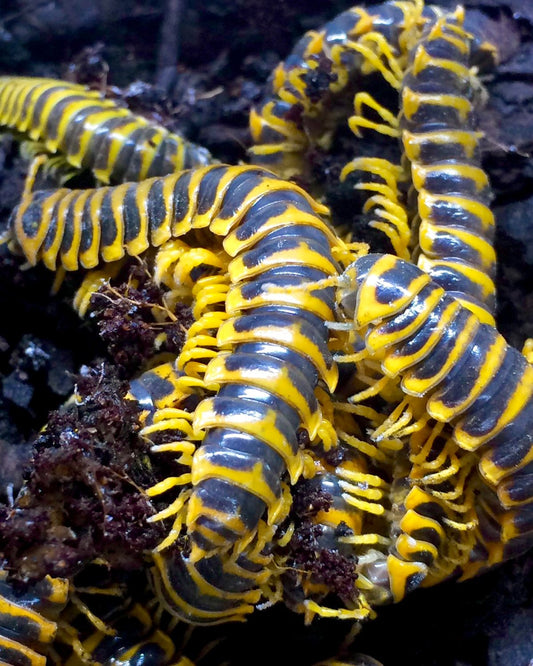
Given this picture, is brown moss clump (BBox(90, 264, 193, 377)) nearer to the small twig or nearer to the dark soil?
the dark soil

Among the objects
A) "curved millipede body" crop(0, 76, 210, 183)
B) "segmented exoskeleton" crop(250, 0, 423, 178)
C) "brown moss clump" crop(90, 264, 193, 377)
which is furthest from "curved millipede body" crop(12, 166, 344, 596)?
"segmented exoskeleton" crop(250, 0, 423, 178)

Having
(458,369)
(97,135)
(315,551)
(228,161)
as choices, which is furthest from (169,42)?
(315,551)

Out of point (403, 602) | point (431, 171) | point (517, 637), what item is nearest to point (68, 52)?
point (431, 171)

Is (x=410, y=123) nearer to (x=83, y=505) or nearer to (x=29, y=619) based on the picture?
(x=83, y=505)

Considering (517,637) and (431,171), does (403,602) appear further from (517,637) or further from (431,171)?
(431,171)

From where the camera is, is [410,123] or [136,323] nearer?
[136,323]

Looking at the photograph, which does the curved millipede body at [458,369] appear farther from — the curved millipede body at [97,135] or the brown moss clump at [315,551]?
the curved millipede body at [97,135]

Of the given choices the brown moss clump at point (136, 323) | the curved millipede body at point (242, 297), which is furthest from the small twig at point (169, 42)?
the brown moss clump at point (136, 323)
